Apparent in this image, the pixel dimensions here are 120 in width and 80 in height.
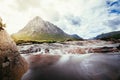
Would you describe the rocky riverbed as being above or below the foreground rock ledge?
below

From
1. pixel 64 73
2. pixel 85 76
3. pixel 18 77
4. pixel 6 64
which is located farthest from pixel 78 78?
pixel 6 64

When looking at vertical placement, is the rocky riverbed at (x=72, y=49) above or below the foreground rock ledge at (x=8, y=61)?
below

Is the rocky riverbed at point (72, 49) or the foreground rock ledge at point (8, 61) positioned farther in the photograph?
the rocky riverbed at point (72, 49)

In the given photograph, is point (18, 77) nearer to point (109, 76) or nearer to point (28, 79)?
point (28, 79)

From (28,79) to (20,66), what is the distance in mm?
1435

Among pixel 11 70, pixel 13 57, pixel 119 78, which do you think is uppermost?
pixel 13 57

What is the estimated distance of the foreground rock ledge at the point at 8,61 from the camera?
8539mm

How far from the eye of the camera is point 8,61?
356 inches

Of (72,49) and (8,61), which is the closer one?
(8,61)

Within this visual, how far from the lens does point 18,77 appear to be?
30.1ft

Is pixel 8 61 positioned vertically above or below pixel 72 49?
above

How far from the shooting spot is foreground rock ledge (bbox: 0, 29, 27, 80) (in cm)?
854

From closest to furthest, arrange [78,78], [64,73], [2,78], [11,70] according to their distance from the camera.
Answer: [2,78] → [11,70] → [78,78] → [64,73]

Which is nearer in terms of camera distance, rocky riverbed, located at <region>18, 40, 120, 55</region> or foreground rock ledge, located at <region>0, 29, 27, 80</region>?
foreground rock ledge, located at <region>0, 29, 27, 80</region>
